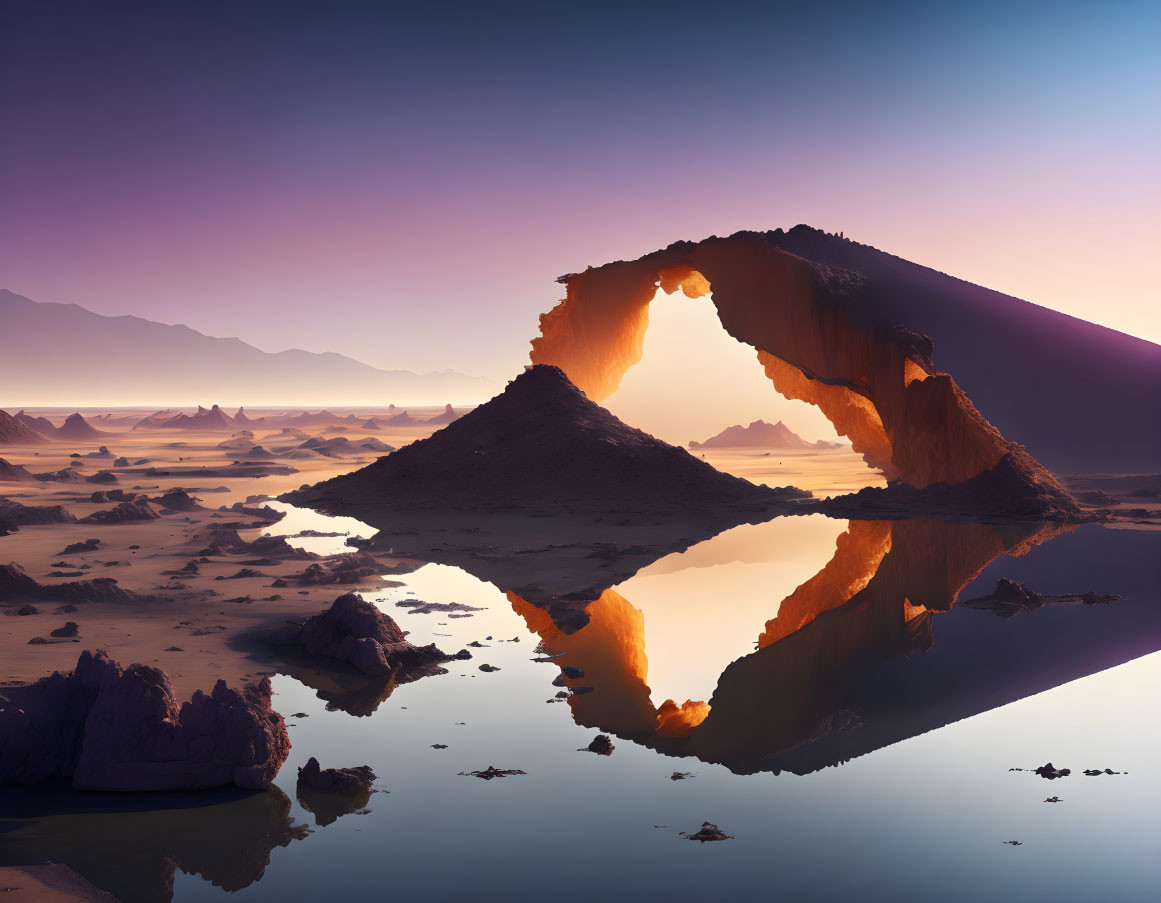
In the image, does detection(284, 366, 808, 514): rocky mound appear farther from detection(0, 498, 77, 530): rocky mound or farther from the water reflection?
the water reflection

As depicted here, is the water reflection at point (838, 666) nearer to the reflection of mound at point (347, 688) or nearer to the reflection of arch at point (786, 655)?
the reflection of arch at point (786, 655)

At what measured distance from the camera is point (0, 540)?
794 inches

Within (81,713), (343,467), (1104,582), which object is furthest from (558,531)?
(343,467)

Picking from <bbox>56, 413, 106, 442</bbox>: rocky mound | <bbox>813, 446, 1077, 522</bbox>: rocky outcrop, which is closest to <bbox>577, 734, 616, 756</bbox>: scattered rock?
<bbox>813, 446, 1077, 522</bbox>: rocky outcrop

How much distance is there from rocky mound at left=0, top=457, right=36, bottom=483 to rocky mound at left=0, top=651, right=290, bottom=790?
109 ft

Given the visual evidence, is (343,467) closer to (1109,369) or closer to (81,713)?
(1109,369)

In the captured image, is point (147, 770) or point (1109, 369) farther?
point (1109, 369)

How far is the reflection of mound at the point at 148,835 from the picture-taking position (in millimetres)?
5543

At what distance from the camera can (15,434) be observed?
55156 mm

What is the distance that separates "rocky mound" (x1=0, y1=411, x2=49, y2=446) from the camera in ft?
176

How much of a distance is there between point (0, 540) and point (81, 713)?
1584cm

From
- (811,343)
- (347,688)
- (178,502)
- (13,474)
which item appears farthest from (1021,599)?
(13,474)

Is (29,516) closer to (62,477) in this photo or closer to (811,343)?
(62,477)

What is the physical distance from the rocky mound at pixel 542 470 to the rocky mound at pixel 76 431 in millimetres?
44774
